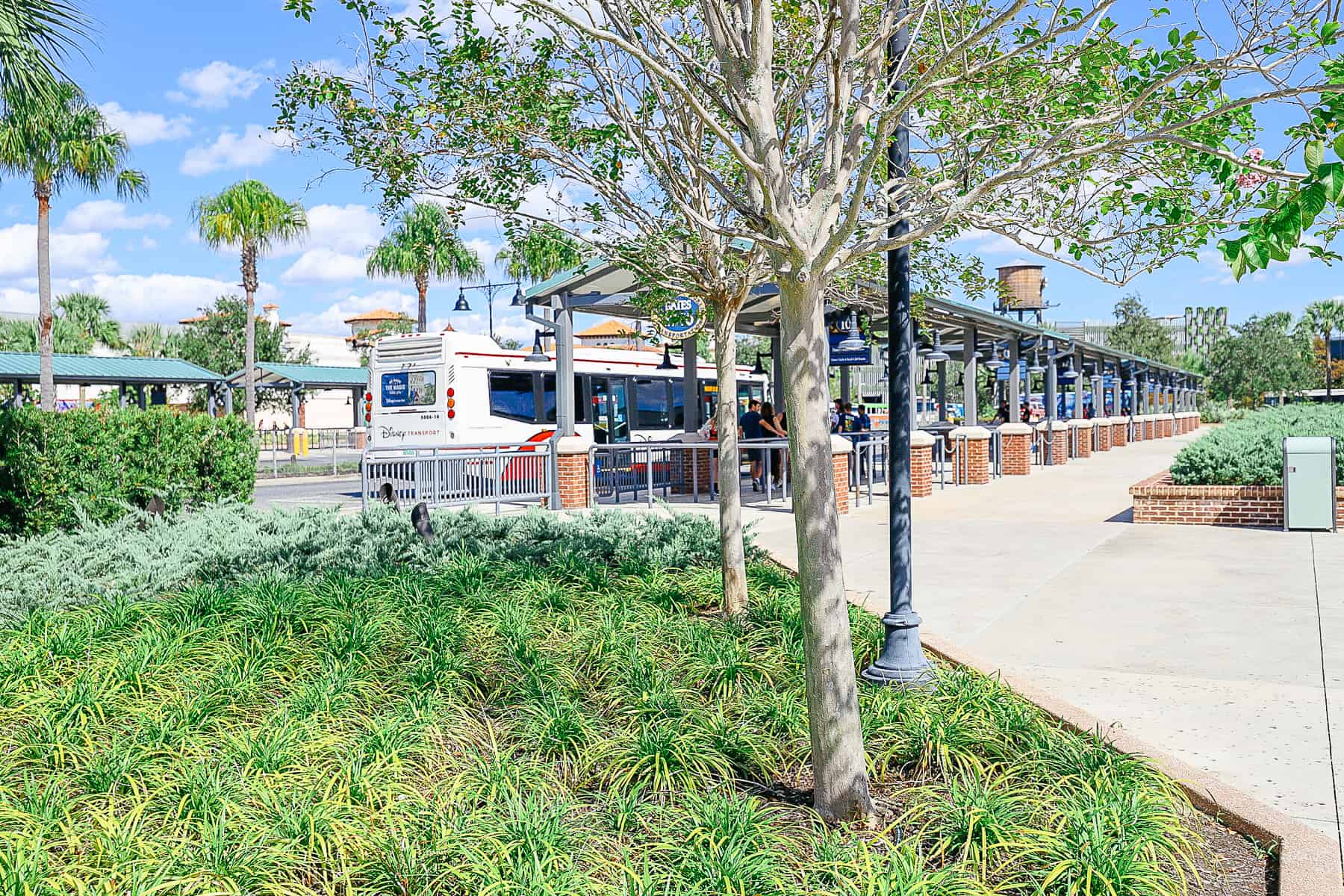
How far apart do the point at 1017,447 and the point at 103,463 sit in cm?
1877

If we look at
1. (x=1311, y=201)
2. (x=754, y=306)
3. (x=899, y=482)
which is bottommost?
(x=899, y=482)

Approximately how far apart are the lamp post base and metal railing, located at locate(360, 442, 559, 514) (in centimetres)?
958

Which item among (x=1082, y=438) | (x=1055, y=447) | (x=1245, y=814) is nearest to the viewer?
(x=1245, y=814)

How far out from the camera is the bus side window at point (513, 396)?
21891mm

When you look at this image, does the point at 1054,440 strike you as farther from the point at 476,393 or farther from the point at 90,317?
the point at 90,317

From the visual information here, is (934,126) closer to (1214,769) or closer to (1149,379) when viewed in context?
(1214,769)

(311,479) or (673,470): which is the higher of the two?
(673,470)

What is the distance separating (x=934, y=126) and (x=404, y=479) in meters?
10.6

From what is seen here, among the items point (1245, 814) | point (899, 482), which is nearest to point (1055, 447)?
point (899, 482)

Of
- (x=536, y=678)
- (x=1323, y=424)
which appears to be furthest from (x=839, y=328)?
(x=536, y=678)

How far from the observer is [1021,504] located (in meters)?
16.7

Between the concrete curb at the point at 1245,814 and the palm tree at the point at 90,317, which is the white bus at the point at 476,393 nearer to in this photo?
the concrete curb at the point at 1245,814

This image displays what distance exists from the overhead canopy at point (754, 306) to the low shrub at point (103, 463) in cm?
466

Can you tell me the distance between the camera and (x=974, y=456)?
21.3 m
